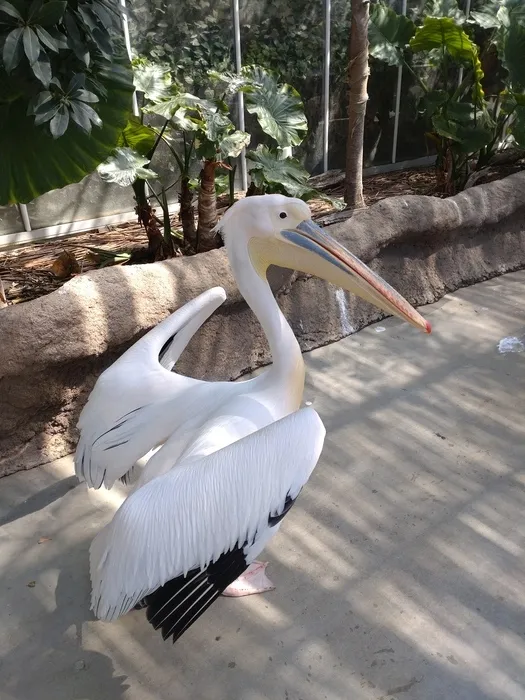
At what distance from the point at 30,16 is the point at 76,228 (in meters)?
2.52

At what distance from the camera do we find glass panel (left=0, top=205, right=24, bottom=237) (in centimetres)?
439

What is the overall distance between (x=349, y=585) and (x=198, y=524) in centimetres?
85

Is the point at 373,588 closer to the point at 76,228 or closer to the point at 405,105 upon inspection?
the point at 76,228

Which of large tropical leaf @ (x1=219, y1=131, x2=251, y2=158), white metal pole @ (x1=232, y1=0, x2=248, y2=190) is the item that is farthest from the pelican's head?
white metal pole @ (x1=232, y1=0, x2=248, y2=190)

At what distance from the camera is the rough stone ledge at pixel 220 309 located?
2637 millimetres

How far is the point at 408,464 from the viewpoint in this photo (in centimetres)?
271

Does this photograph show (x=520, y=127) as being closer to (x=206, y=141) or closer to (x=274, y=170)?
(x=274, y=170)

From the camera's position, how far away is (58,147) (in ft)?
10.3

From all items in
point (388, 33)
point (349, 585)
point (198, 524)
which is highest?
point (388, 33)

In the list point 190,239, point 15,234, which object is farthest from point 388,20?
point 15,234

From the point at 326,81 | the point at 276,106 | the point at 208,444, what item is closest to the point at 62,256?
the point at 276,106

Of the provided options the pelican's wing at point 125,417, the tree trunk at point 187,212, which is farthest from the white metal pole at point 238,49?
the pelican's wing at point 125,417

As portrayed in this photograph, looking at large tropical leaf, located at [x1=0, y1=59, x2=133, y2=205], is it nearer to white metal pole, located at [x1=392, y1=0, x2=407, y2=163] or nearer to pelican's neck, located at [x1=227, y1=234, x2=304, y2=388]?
pelican's neck, located at [x1=227, y1=234, x2=304, y2=388]

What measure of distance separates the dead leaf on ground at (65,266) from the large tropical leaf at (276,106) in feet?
4.81
